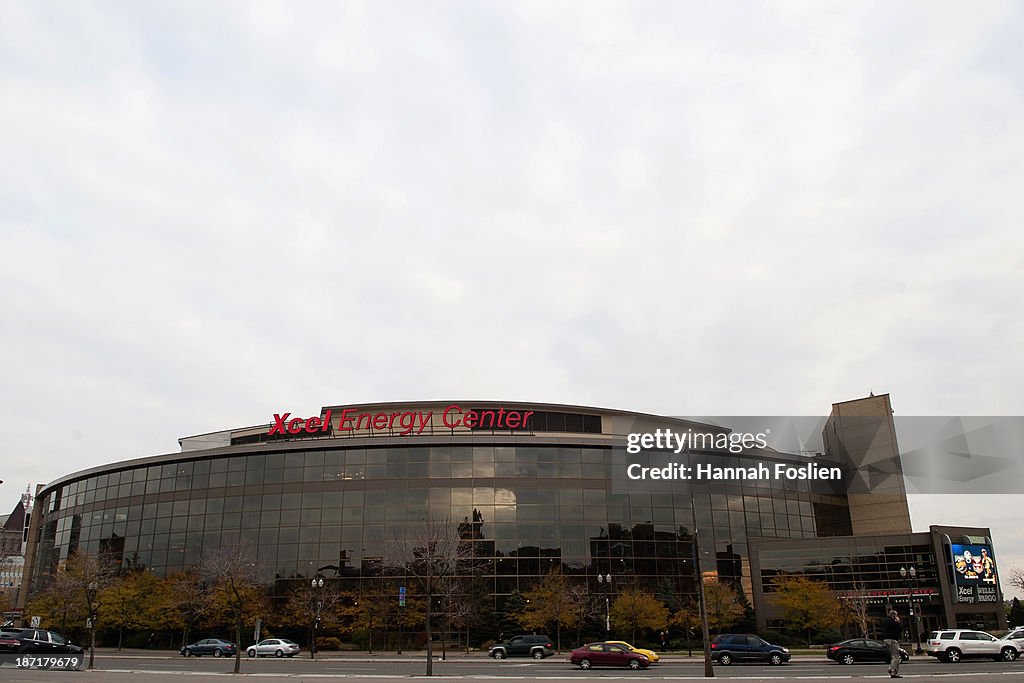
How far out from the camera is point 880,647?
45281 millimetres

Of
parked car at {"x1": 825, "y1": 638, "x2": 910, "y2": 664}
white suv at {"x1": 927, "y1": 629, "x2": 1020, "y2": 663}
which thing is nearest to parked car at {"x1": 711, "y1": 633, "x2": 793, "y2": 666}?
parked car at {"x1": 825, "y1": 638, "x2": 910, "y2": 664}

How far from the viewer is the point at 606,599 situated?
67.8 meters

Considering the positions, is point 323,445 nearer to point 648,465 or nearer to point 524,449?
point 524,449

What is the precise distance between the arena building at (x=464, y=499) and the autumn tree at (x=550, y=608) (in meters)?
2.25

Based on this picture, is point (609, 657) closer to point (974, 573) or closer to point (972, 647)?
point (972, 647)

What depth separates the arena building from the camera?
70.2 m

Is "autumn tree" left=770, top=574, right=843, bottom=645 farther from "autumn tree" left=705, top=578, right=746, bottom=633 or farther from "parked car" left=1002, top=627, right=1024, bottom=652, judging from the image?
"parked car" left=1002, top=627, right=1024, bottom=652

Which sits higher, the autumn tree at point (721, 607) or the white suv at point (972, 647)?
the autumn tree at point (721, 607)

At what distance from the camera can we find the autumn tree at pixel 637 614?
208 ft

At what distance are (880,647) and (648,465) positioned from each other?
105 ft

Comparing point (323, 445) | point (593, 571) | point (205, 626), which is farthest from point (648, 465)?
point (205, 626)

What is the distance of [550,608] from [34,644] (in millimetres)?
36493

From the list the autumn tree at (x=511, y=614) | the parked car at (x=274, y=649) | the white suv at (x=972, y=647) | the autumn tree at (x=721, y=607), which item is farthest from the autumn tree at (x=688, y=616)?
the parked car at (x=274, y=649)

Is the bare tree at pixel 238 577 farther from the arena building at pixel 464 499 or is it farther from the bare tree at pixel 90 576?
the bare tree at pixel 90 576
